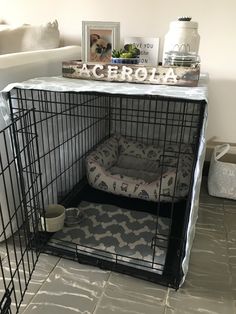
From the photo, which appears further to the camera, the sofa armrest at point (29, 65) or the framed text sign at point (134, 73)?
the sofa armrest at point (29, 65)

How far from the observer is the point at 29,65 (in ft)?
4.22

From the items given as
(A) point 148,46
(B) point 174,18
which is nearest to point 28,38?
(A) point 148,46

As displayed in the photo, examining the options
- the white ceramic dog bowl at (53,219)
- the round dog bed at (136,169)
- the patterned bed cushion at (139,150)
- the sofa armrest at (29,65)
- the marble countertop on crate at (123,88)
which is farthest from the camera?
the patterned bed cushion at (139,150)

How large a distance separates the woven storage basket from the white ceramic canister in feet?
2.31

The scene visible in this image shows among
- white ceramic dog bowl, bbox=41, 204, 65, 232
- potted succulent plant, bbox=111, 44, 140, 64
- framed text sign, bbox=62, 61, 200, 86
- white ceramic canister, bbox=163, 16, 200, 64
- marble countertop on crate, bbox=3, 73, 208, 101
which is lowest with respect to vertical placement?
white ceramic dog bowl, bbox=41, 204, 65, 232

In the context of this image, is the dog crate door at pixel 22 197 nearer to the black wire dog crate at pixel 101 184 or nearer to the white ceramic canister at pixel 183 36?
the black wire dog crate at pixel 101 184

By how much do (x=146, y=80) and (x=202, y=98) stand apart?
0.95 feet

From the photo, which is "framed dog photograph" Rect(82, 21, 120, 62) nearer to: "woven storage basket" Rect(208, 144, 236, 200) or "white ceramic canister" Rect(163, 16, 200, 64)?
"white ceramic canister" Rect(163, 16, 200, 64)

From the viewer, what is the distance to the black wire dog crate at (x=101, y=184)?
1146mm

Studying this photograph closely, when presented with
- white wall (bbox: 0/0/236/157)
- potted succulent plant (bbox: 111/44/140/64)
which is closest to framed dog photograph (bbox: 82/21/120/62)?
potted succulent plant (bbox: 111/44/140/64)

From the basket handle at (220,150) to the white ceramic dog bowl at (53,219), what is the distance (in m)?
0.97

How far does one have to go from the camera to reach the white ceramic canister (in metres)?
1.27

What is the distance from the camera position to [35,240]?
130cm

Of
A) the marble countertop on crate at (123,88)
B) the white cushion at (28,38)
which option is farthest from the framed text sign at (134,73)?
the white cushion at (28,38)
